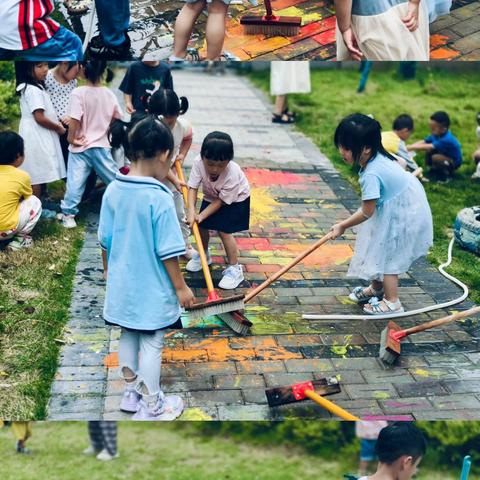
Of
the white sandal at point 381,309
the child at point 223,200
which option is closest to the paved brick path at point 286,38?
the child at point 223,200

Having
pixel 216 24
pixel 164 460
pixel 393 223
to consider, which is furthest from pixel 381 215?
pixel 164 460

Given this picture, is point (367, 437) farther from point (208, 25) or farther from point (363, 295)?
point (208, 25)

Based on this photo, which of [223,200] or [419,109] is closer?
[223,200]

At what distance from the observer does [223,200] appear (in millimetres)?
4520

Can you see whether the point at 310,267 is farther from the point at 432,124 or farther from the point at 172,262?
the point at 432,124

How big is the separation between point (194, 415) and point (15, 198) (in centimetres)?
203

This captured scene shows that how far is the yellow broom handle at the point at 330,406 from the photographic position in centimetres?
348

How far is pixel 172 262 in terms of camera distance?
334cm

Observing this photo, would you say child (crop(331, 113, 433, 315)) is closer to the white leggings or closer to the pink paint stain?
the white leggings

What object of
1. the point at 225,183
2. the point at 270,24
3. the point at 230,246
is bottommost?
the point at 230,246

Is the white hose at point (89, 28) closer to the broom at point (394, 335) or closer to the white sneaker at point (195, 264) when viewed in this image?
the white sneaker at point (195, 264)

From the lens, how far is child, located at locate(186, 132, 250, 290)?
4457 millimetres

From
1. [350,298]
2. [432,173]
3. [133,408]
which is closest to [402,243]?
[350,298]

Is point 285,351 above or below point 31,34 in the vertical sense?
below
